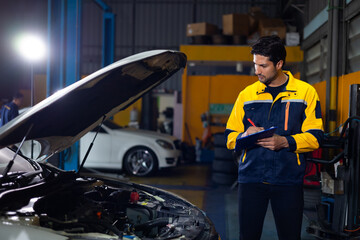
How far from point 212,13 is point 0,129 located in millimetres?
17187

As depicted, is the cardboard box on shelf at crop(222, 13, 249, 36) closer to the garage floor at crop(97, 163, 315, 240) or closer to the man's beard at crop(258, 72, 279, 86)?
the garage floor at crop(97, 163, 315, 240)

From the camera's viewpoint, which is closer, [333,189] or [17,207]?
[17,207]

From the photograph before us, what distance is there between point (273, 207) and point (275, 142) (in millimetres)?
415

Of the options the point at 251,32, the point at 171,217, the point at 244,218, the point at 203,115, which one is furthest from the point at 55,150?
the point at 251,32

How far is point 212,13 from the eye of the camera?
18.2 meters

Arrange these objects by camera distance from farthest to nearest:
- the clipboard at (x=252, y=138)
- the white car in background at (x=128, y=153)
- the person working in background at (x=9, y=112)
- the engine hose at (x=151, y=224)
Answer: the white car in background at (x=128, y=153)
the person working in background at (x=9, y=112)
the engine hose at (x=151, y=224)
the clipboard at (x=252, y=138)

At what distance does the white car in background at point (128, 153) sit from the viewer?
7.84 metres

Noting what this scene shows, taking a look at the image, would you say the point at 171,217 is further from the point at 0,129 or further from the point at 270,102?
the point at 0,129

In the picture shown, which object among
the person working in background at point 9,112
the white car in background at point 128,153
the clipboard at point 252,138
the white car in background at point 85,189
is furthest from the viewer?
the white car in background at point 128,153

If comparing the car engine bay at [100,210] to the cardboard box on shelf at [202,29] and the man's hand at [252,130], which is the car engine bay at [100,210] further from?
the cardboard box on shelf at [202,29]

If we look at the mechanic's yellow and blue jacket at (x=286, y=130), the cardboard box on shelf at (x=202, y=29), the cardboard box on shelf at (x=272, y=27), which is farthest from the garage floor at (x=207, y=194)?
the cardboard box on shelf at (x=272, y=27)

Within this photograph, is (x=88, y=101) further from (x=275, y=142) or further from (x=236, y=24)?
(x=236, y=24)

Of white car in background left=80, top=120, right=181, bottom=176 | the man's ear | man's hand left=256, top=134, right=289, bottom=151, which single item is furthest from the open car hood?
white car in background left=80, top=120, right=181, bottom=176

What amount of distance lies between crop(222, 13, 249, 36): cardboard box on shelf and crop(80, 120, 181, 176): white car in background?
4017 millimetres
